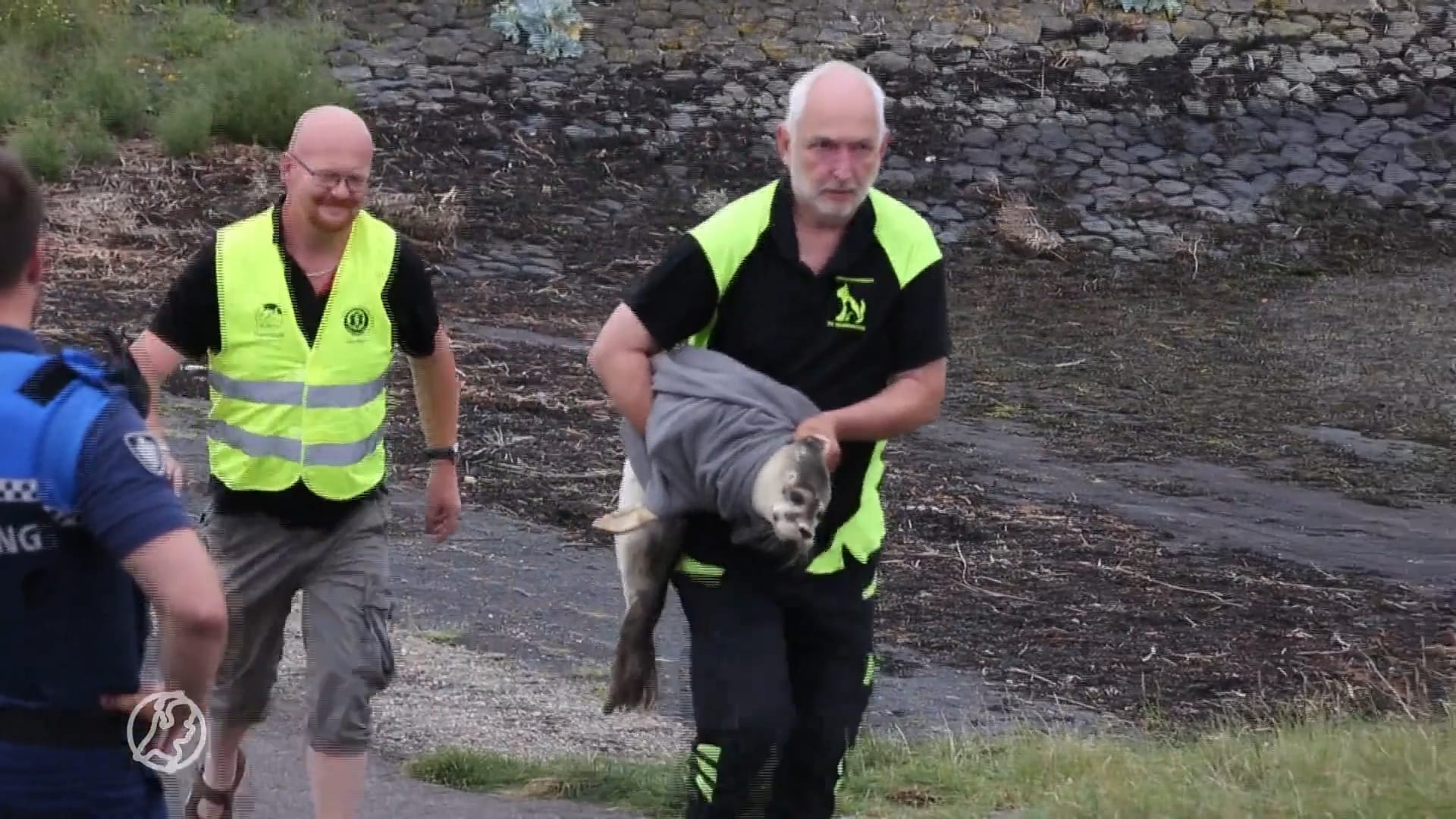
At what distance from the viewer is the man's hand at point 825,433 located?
4488 millimetres

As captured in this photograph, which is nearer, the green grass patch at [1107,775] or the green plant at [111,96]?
the green grass patch at [1107,775]

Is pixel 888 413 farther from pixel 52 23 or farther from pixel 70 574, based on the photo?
pixel 52 23

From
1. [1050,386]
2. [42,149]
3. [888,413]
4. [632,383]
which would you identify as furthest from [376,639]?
[42,149]

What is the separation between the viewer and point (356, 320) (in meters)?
5.34

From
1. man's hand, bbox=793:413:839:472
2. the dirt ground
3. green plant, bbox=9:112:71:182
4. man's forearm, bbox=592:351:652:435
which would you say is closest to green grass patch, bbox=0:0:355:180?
green plant, bbox=9:112:71:182

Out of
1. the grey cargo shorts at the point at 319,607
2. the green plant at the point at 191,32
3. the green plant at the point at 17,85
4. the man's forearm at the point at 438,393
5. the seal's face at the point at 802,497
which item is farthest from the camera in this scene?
the green plant at the point at 191,32

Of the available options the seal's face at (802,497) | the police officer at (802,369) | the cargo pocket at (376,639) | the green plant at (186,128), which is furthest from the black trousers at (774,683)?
the green plant at (186,128)

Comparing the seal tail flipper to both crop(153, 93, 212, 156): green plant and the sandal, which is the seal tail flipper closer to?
the sandal

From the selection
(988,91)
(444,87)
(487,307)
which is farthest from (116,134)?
(988,91)

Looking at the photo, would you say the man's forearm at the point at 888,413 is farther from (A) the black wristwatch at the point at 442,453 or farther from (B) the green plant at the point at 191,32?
(B) the green plant at the point at 191,32

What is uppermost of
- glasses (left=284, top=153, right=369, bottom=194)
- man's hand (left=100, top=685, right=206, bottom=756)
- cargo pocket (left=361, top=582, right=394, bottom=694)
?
glasses (left=284, top=153, right=369, bottom=194)

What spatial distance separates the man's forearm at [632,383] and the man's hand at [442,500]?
3.99ft

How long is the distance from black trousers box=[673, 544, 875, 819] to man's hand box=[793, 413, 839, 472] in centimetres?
34

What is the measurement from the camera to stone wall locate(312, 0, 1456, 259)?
20.8 metres
